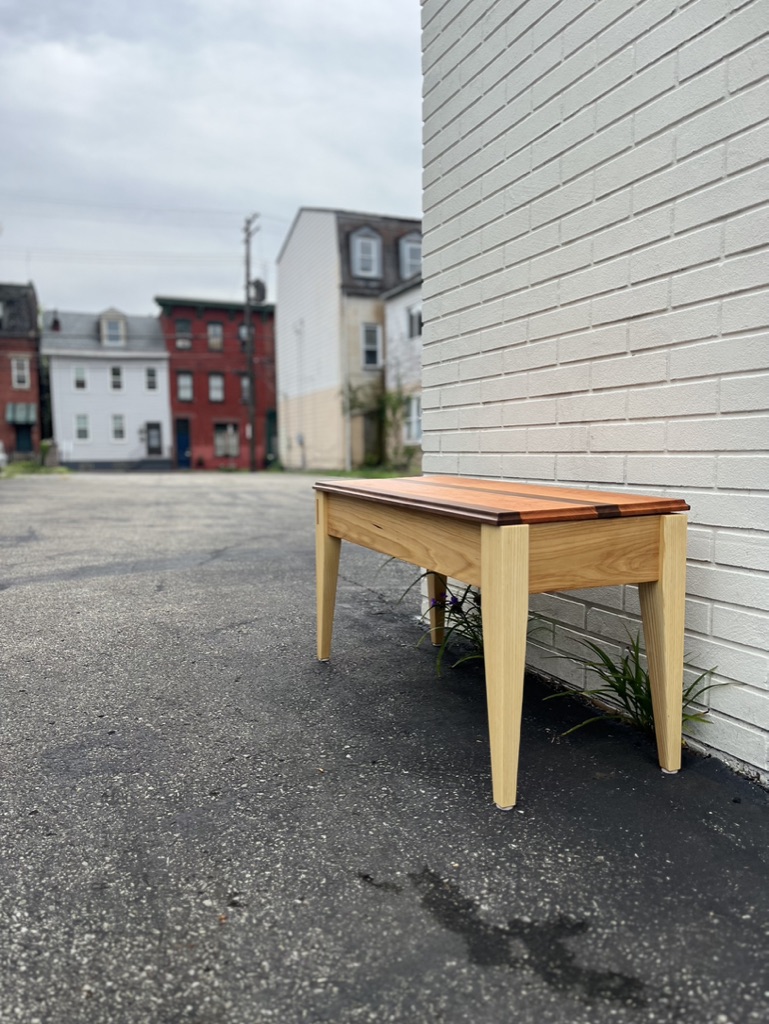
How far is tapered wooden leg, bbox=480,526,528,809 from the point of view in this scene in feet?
5.63

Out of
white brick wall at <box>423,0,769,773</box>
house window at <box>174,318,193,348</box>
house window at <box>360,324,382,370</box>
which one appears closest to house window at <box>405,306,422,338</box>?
house window at <box>360,324,382,370</box>

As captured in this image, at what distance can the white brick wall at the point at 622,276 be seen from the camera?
1.95 m

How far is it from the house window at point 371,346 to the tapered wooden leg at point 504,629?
24.1m

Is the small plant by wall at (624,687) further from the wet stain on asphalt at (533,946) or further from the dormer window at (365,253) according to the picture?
the dormer window at (365,253)

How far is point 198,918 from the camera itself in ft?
4.64

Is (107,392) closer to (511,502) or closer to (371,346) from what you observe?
(371,346)

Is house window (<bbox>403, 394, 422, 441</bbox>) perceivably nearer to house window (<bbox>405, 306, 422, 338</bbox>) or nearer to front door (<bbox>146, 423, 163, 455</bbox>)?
house window (<bbox>405, 306, 422, 338</bbox>)

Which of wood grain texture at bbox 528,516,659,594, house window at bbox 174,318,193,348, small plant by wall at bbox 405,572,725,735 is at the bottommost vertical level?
small plant by wall at bbox 405,572,725,735

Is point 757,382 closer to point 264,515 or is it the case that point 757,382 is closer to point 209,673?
point 209,673

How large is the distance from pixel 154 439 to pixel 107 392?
3419 mm

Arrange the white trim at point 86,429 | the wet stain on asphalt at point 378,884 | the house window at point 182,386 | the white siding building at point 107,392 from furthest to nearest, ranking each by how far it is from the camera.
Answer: the house window at point 182,386 → the white trim at point 86,429 → the white siding building at point 107,392 → the wet stain on asphalt at point 378,884

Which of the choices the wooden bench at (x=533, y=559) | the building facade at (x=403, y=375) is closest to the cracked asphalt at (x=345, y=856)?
the wooden bench at (x=533, y=559)

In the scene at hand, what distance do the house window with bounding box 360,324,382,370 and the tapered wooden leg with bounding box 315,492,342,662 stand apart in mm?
22773

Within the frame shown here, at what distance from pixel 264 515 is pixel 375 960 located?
806 centimetres
